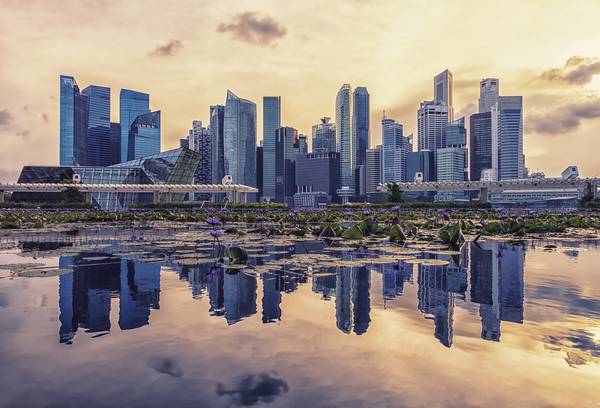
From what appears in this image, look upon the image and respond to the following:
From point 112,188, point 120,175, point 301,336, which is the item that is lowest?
point 301,336

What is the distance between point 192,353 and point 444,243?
10.6 metres

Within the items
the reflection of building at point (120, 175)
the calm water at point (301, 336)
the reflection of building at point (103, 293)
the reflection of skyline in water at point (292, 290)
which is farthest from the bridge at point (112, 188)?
the calm water at point (301, 336)

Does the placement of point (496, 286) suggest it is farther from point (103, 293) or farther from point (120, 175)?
point (120, 175)

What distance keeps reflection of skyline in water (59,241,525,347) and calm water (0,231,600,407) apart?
0.11 ft

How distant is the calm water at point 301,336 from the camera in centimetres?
318

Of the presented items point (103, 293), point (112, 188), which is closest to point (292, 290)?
point (103, 293)

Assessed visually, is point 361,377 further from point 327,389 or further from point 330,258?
point 330,258

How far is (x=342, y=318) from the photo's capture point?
5.30 metres

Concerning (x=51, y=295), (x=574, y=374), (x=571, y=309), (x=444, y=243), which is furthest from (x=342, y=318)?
(x=444, y=243)

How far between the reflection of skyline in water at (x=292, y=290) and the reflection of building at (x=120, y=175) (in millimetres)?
87298

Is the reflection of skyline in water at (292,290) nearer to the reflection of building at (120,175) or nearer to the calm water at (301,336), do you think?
the calm water at (301,336)

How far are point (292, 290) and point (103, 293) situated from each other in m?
2.89

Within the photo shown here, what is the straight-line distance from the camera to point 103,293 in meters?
6.67

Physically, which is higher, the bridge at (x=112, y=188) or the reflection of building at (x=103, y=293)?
the bridge at (x=112, y=188)
